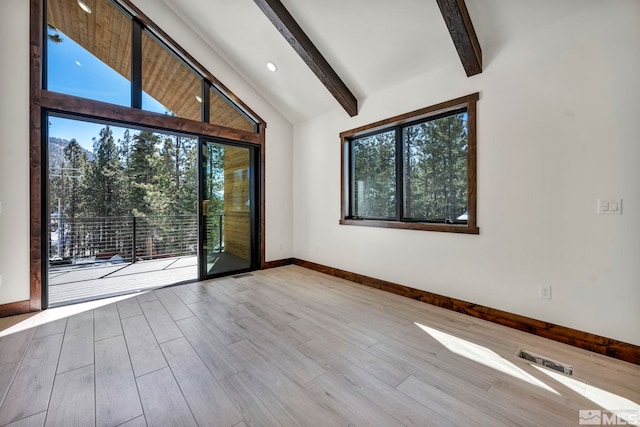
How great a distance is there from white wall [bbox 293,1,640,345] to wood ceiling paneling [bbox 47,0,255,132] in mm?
3120

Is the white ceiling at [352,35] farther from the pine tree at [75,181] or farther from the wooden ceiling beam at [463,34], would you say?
the pine tree at [75,181]

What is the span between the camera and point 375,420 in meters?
1.40

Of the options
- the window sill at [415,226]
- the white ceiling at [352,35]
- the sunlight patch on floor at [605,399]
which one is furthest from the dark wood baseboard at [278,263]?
the sunlight patch on floor at [605,399]

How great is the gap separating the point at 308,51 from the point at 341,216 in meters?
2.21

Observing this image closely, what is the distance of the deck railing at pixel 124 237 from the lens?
467 centimetres

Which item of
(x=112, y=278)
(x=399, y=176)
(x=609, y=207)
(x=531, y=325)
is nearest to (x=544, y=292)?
(x=531, y=325)

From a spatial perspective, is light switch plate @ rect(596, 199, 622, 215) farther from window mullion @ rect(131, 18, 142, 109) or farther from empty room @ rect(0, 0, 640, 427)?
window mullion @ rect(131, 18, 142, 109)

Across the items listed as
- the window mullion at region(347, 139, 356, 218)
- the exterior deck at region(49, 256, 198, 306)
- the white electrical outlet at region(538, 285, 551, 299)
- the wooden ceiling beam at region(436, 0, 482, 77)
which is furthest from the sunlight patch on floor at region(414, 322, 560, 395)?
the exterior deck at region(49, 256, 198, 306)

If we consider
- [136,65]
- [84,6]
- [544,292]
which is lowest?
[544,292]

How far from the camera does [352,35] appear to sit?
3.02m

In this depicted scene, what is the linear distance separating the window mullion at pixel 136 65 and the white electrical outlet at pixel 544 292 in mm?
4709

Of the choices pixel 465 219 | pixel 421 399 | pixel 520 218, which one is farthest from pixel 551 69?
pixel 421 399

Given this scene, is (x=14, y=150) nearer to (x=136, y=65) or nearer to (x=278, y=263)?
(x=136, y=65)

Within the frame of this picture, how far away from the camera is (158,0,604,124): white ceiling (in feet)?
7.89
